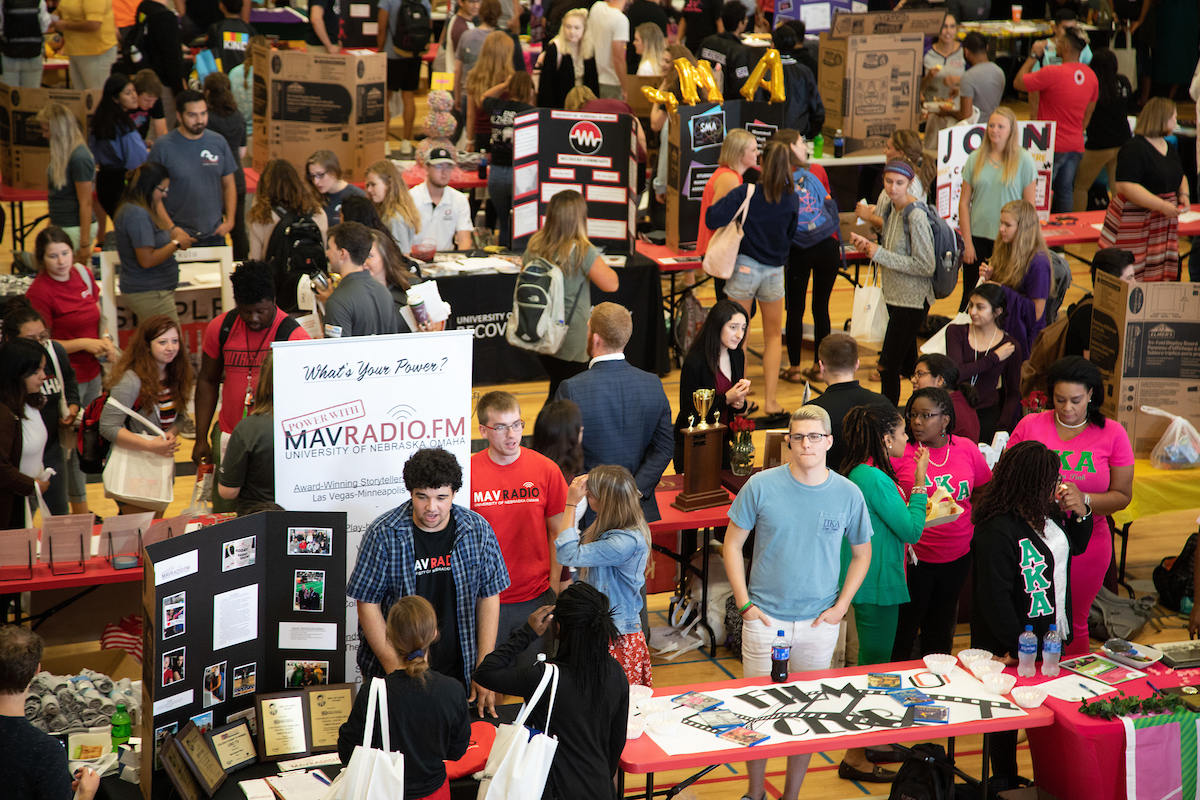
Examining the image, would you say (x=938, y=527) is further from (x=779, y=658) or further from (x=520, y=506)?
(x=520, y=506)

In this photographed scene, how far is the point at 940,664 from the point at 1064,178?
7.67m

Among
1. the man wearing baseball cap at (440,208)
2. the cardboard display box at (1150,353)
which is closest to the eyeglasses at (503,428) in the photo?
the cardboard display box at (1150,353)

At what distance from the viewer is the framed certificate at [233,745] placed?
4.12 metres

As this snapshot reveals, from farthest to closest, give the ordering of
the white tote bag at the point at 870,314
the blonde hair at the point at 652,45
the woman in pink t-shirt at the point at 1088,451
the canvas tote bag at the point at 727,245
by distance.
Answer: the blonde hair at the point at 652,45
the white tote bag at the point at 870,314
the canvas tote bag at the point at 727,245
the woman in pink t-shirt at the point at 1088,451

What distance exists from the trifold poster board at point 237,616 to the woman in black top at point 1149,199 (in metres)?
6.50

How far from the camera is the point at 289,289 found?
712cm

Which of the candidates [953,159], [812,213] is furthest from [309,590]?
[953,159]

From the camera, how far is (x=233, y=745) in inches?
164

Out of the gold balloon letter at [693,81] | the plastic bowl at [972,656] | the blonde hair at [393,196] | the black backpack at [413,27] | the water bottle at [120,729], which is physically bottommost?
the water bottle at [120,729]

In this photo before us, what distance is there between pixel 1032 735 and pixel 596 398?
208 centimetres

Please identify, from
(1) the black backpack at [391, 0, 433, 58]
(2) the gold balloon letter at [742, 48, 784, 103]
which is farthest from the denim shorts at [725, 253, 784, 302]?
(1) the black backpack at [391, 0, 433, 58]

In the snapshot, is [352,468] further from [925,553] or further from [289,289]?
[289,289]

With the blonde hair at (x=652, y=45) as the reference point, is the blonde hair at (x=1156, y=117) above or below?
below

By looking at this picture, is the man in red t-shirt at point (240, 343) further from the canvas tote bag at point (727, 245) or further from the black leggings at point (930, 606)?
the canvas tote bag at point (727, 245)
